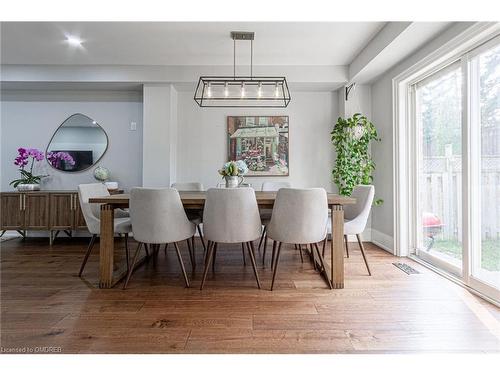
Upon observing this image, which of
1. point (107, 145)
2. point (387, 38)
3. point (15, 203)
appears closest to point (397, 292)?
point (387, 38)

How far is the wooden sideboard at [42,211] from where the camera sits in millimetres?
3717

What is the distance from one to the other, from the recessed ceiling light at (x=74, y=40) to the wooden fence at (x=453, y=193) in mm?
4226

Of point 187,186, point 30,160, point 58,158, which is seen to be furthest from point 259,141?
point 30,160

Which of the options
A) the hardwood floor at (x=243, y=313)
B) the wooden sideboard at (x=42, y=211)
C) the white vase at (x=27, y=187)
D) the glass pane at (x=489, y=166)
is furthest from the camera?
the white vase at (x=27, y=187)

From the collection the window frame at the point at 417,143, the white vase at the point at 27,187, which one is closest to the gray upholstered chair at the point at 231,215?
the window frame at the point at 417,143

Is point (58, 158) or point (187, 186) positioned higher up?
point (58, 158)

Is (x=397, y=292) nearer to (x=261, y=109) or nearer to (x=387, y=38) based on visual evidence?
(x=387, y=38)

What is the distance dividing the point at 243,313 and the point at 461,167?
2288 mm

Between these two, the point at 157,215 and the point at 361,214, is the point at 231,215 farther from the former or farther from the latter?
the point at 361,214

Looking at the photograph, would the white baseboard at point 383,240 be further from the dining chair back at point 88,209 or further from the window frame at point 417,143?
the dining chair back at point 88,209

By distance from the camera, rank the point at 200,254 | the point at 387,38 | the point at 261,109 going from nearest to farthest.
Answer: the point at 387,38, the point at 200,254, the point at 261,109

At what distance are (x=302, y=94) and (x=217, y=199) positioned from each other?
277 cm

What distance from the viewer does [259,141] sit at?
4133 mm
